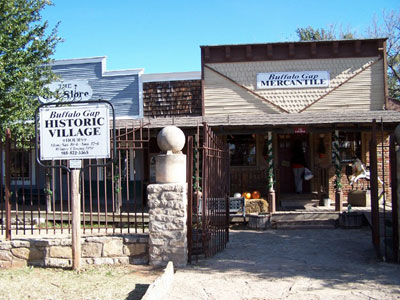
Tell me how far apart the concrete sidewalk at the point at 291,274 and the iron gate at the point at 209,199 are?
24cm

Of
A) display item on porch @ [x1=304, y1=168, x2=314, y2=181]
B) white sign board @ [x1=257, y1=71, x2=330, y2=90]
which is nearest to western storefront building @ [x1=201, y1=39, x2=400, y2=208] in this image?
white sign board @ [x1=257, y1=71, x2=330, y2=90]

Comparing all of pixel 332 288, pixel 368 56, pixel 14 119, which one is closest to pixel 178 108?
pixel 14 119

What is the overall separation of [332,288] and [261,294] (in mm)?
899

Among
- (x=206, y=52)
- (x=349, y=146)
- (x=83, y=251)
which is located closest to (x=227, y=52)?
(x=206, y=52)

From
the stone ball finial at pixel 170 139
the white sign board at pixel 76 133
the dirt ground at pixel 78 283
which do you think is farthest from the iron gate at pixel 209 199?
the white sign board at pixel 76 133

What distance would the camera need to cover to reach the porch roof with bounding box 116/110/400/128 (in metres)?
12.0

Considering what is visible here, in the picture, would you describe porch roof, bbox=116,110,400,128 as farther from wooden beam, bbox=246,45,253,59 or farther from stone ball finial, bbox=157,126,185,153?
stone ball finial, bbox=157,126,185,153

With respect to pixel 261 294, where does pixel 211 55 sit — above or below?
above

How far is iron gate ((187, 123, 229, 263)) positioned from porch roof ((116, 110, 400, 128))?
4.03 metres

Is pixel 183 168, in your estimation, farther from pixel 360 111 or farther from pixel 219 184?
pixel 360 111

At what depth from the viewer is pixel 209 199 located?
6.71 m

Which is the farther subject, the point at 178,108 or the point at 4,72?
Answer: the point at 178,108

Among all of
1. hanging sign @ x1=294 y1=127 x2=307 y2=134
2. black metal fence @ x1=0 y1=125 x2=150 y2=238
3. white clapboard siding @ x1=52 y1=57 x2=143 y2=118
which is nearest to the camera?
black metal fence @ x1=0 y1=125 x2=150 y2=238

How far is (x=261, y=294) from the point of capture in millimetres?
4938
